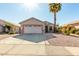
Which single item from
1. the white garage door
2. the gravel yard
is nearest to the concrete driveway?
the gravel yard

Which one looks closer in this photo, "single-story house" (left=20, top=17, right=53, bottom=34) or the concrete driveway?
the concrete driveway

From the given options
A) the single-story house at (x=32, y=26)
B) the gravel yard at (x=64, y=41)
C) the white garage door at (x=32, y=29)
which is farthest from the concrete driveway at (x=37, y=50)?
the single-story house at (x=32, y=26)

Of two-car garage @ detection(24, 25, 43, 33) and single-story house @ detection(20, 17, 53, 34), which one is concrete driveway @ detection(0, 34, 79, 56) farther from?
single-story house @ detection(20, 17, 53, 34)

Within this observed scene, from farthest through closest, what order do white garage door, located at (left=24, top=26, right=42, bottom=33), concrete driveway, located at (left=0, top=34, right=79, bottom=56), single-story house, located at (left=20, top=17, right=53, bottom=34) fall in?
single-story house, located at (left=20, top=17, right=53, bottom=34)
white garage door, located at (left=24, top=26, right=42, bottom=33)
concrete driveway, located at (left=0, top=34, right=79, bottom=56)

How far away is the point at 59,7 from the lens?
3866 cm

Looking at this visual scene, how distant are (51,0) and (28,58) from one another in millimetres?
3245

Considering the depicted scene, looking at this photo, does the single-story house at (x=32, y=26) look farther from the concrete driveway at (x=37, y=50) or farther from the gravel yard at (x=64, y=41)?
the concrete driveway at (x=37, y=50)

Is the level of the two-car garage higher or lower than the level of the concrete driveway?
higher

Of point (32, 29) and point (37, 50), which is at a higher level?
point (32, 29)

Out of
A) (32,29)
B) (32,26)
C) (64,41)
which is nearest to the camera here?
(64,41)

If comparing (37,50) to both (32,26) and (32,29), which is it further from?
(32,26)

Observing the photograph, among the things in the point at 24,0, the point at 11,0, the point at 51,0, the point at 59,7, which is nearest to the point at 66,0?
the point at 51,0

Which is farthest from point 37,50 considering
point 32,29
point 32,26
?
point 32,26

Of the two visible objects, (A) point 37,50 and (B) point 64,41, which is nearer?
(A) point 37,50
